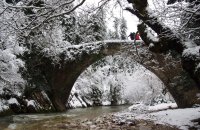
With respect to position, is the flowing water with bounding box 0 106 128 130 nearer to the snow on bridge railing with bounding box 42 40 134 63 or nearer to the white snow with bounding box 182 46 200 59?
the snow on bridge railing with bounding box 42 40 134 63

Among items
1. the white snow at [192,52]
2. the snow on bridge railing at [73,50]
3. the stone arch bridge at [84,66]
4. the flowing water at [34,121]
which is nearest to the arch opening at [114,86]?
the stone arch bridge at [84,66]

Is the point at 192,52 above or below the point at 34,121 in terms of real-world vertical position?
above

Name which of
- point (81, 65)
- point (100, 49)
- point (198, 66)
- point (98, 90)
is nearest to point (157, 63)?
point (100, 49)

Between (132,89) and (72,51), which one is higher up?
(72,51)

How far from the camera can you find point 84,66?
1655cm

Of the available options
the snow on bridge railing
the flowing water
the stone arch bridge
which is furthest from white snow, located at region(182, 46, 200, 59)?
the snow on bridge railing

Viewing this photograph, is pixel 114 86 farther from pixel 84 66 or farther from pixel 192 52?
pixel 192 52

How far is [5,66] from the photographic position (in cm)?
1094

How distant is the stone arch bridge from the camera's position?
12.7 metres

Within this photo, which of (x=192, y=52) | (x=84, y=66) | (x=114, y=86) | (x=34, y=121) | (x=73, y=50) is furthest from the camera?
(x=114, y=86)

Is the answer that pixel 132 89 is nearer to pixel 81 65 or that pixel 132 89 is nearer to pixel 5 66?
pixel 81 65

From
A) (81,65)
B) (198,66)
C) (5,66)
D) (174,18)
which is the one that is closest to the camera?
Answer: (174,18)

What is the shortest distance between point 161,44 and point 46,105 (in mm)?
9719

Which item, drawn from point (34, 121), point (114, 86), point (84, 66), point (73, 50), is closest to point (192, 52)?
point (34, 121)
